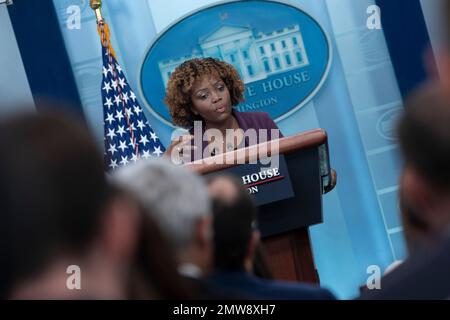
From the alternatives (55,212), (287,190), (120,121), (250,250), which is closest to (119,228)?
(55,212)

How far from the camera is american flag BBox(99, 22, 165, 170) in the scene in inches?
202

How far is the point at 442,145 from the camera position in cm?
129

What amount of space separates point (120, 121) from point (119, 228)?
13.1 feet

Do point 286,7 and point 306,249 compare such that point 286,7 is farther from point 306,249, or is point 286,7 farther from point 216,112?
point 306,249

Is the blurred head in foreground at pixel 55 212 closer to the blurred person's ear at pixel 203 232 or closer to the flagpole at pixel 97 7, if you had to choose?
the blurred person's ear at pixel 203 232

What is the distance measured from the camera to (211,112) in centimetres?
452

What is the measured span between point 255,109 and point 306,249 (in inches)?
80.6

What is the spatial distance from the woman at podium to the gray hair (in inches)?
102

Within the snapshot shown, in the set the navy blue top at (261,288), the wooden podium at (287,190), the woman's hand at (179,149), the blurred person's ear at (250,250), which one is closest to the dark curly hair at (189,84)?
the woman's hand at (179,149)

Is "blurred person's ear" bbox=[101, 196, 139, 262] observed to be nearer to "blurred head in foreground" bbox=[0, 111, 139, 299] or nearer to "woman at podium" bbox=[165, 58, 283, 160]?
"blurred head in foreground" bbox=[0, 111, 139, 299]

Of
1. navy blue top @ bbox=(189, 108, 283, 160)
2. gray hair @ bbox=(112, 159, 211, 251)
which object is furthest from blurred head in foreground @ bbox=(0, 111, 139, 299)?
navy blue top @ bbox=(189, 108, 283, 160)

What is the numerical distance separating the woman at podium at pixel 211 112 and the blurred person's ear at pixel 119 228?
117 inches

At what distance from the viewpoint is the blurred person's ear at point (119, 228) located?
1.22 m
